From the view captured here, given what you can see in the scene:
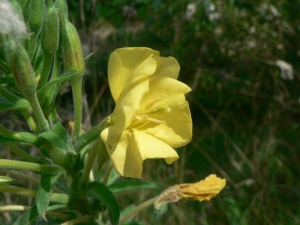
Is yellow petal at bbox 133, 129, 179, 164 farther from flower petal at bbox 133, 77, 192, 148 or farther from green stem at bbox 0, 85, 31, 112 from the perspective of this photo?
green stem at bbox 0, 85, 31, 112

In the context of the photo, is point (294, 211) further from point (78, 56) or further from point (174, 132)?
point (78, 56)

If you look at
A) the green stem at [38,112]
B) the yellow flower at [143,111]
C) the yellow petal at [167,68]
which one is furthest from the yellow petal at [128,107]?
the green stem at [38,112]

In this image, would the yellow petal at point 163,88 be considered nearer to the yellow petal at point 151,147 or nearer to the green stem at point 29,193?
the yellow petal at point 151,147

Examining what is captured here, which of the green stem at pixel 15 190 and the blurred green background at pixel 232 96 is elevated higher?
the green stem at pixel 15 190

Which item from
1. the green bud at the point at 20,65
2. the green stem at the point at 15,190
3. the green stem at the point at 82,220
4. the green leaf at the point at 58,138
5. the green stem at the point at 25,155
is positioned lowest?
the green stem at the point at 82,220

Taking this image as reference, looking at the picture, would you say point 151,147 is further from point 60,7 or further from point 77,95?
point 60,7

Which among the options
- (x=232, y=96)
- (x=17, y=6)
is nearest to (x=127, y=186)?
(x=17, y=6)

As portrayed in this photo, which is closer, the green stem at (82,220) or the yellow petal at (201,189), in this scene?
the green stem at (82,220)

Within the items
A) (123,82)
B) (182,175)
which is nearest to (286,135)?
(182,175)
